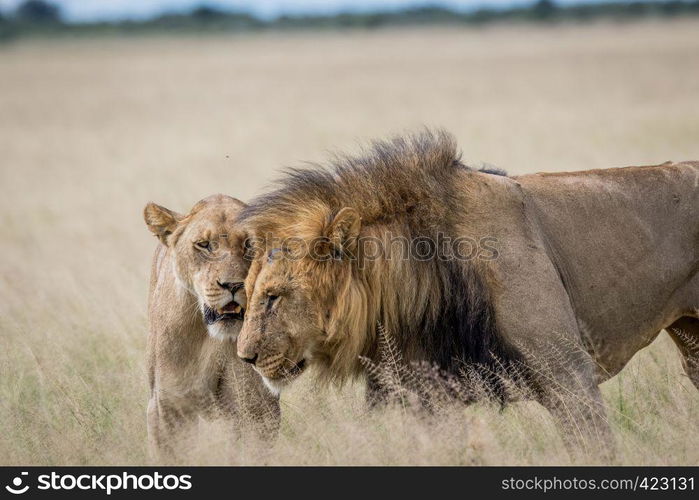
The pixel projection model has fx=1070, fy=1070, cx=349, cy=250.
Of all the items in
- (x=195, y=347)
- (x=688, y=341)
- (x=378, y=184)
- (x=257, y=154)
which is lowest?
(x=257, y=154)

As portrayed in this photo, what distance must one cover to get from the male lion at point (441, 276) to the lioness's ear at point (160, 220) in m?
0.63

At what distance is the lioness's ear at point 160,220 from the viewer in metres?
5.53

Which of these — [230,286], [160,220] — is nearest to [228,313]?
[230,286]

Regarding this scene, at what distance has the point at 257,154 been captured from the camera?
19.2 meters

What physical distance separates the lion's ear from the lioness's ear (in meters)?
1.07

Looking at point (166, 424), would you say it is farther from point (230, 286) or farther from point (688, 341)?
point (688, 341)

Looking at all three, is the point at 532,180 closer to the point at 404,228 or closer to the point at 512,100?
the point at 404,228

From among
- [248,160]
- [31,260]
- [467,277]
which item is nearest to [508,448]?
[467,277]

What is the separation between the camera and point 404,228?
5098 millimetres

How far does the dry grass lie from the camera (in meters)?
5.43

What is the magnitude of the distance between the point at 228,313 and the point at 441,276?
1050 millimetres

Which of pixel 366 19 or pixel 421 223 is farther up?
pixel 421 223

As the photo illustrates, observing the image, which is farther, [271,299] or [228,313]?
[228,313]
